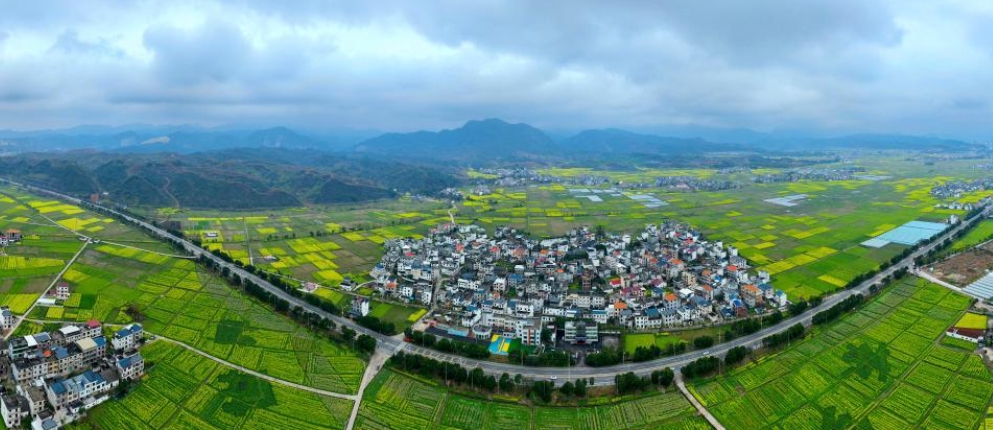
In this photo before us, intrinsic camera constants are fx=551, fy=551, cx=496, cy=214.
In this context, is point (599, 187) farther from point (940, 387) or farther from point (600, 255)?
point (940, 387)

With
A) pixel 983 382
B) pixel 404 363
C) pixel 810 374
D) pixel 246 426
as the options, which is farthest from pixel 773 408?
pixel 246 426

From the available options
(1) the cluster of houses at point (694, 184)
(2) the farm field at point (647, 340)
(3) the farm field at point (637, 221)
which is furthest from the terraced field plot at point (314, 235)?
(1) the cluster of houses at point (694, 184)

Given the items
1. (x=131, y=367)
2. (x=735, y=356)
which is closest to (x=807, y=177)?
(x=735, y=356)

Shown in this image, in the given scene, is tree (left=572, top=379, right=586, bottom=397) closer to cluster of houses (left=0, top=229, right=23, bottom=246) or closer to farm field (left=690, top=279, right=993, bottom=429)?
farm field (left=690, top=279, right=993, bottom=429)

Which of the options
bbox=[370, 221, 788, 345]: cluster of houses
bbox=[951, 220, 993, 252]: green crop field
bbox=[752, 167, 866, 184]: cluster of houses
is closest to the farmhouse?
bbox=[370, 221, 788, 345]: cluster of houses

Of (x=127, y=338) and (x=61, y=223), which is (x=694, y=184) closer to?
(x=61, y=223)
